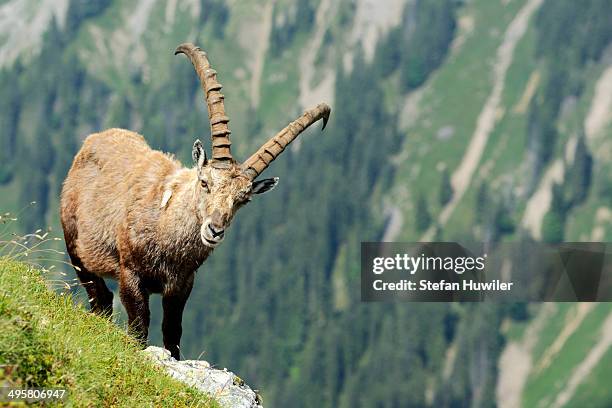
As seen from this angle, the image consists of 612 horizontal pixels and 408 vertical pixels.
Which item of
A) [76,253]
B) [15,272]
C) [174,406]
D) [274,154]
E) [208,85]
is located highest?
[208,85]

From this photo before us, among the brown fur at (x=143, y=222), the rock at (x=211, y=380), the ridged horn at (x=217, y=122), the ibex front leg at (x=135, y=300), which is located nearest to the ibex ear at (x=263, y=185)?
the brown fur at (x=143, y=222)

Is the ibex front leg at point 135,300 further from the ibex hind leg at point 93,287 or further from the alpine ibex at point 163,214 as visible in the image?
the ibex hind leg at point 93,287

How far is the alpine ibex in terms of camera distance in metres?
18.9

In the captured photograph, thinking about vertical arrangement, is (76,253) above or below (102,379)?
above

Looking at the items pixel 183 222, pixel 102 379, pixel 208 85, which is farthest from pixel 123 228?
pixel 102 379

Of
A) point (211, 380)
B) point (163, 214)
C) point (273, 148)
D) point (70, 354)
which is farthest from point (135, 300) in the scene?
point (70, 354)

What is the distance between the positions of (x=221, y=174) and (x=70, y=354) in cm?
717

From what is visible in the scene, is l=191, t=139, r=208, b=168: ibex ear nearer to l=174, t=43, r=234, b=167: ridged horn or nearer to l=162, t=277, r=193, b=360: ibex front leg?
l=174, t=43, r=234, b=167: ridged horn

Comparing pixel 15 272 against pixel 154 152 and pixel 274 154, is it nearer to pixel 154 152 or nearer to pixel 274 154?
pixel 274 154

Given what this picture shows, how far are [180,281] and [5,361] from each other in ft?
28.3

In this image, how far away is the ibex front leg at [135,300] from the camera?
19.2m

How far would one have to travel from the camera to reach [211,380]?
653 inches

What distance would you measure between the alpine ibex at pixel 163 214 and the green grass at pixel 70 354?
115 inches

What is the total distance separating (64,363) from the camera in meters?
11.9
